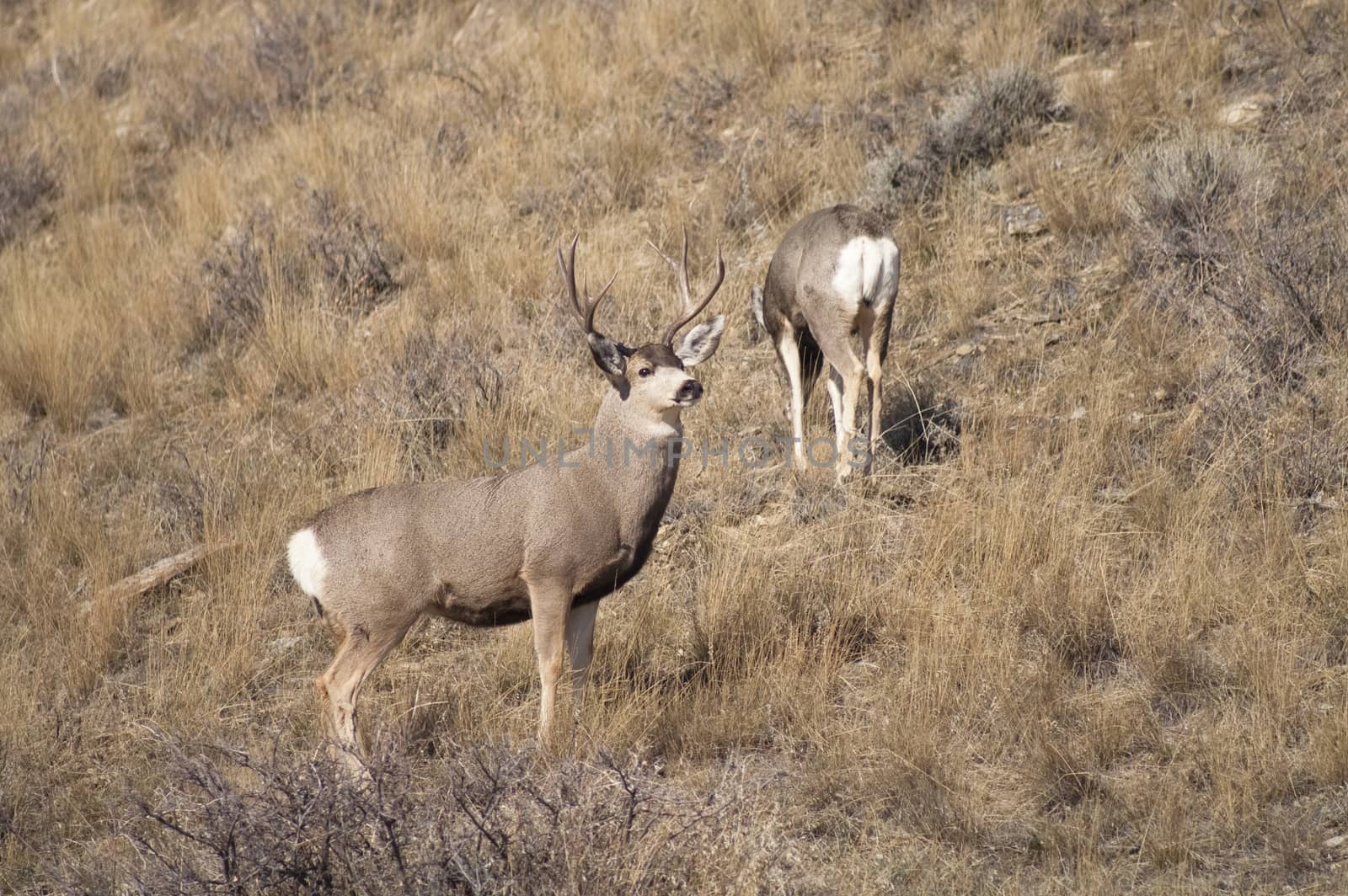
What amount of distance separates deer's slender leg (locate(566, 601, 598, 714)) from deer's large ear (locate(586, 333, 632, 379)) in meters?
1.01

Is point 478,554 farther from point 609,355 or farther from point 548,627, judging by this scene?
point 609,355

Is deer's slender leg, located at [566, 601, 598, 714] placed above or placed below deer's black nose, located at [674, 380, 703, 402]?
below

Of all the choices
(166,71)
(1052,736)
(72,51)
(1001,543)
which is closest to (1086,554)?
(1001,543)

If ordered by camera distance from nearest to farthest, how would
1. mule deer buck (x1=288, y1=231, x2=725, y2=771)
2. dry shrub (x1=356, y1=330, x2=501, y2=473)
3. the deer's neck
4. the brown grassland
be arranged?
the brown grassland < mule deer buck (x1=288, y1=231, x2=725, y2=771) < the deer's neck < dry shrub (x1=356, y1=330, x2=501, y2=473)

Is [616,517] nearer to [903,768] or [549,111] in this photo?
[903,768]

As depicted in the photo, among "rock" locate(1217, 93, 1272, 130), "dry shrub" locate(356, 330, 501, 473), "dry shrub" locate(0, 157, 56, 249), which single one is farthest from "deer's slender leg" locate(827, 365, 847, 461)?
"dry shrub" locate(0, 157, 56, 249)

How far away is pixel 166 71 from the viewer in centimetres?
1458

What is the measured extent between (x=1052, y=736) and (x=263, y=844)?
2966mm

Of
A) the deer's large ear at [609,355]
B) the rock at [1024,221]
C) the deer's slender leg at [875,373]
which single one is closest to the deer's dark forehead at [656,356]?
the deer's large ear at [609,355]

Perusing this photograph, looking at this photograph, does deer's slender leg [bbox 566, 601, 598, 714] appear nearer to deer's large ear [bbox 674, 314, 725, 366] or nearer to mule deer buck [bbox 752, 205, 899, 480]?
deer's large ear [bbox 674, 314, 725, 366]

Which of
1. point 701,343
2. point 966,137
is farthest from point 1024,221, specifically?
point 701,343

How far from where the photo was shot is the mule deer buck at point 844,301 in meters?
7.25

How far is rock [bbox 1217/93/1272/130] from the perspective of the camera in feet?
30.8

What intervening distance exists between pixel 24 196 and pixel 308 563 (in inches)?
347
